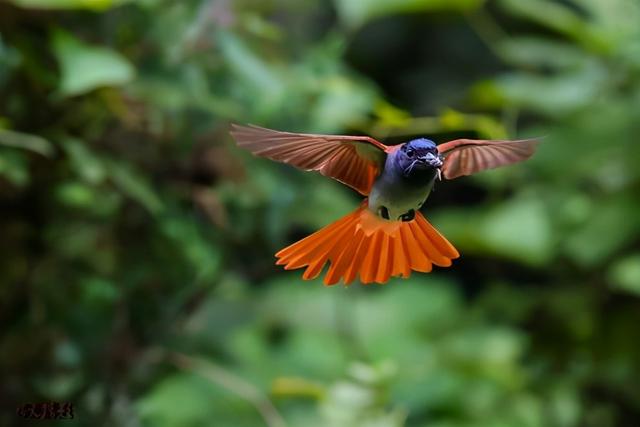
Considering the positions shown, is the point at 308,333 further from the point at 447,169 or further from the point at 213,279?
the point at 447,169

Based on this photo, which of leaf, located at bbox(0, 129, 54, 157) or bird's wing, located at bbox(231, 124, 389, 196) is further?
leaf, located at bbox(0, 129, 54, 157)

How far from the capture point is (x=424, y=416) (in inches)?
61.3

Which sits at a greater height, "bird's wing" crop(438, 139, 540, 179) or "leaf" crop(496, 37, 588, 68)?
"leaf" crop(496, 37, 588, 68)

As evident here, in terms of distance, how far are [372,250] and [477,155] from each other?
0.21 ft

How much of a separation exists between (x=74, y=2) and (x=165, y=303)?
19.5 inches

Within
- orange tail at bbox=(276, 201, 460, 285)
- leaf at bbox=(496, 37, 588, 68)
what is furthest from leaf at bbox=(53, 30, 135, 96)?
leaf at bbox=(496, 37, 588, 68)

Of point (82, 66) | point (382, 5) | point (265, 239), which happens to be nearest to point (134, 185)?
point (82, 66)

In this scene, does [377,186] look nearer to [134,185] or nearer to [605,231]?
[134,185]

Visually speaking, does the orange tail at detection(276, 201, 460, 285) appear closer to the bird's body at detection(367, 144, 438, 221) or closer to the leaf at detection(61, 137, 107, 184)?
the bird's body at detection(367, 144, 438, 221)

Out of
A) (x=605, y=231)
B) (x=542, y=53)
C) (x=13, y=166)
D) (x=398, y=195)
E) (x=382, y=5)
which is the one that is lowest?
(x=398, y=195)

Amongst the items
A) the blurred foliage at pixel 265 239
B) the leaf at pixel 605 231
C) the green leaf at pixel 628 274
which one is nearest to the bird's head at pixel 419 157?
the blurred foliage at pixel 265 239

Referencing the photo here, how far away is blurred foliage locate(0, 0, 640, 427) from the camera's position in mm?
1221

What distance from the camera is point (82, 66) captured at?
43.1 inches

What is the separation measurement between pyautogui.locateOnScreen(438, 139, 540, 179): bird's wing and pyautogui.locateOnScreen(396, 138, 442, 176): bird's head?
0.03 m
